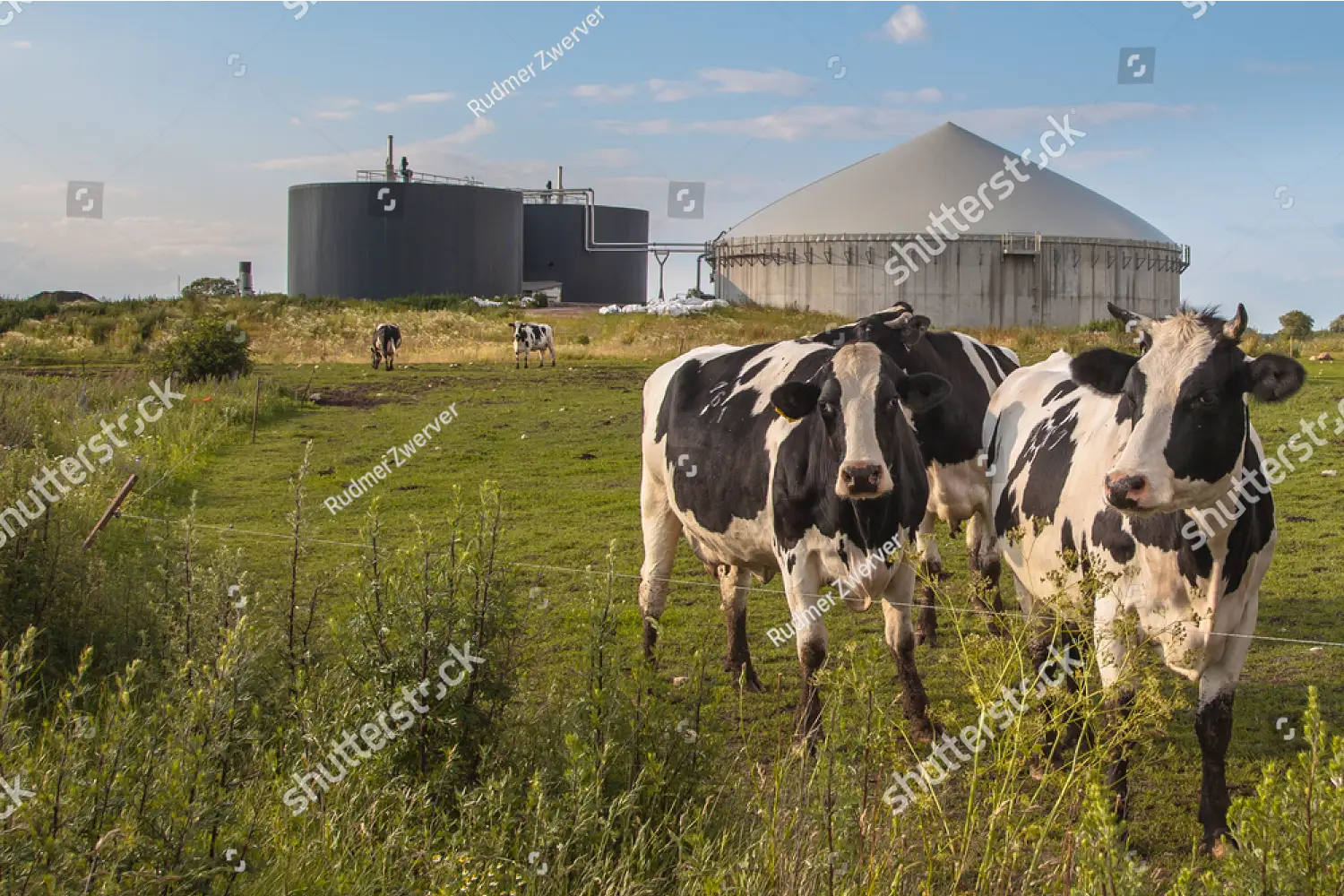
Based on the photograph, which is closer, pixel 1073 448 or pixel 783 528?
pixel 1073 448

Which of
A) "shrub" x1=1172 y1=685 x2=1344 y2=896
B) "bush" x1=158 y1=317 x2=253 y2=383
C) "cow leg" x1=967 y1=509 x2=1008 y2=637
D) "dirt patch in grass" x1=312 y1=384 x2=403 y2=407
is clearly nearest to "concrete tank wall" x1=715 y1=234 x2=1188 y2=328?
"dirt patch in grass" x1=312 y1=384 x2=403 y2=407

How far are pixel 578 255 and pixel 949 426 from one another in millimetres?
58691

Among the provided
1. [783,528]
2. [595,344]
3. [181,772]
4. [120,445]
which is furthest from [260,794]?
[595,344]

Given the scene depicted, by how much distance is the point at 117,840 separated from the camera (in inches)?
127

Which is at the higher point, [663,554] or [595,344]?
[595,344]

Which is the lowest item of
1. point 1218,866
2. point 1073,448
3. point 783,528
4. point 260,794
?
point 1218,866

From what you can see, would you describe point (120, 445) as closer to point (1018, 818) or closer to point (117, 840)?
point (117, 840)

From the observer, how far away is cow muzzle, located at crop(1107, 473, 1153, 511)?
14.7ft

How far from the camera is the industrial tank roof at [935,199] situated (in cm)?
5325

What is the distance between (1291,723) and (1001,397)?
233 cm

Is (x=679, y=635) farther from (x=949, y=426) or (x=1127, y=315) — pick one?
(x=1127, y=315)

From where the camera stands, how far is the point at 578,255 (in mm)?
65688

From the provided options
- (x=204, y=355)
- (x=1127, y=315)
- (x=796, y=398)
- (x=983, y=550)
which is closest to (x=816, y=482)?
(x=796, y=398)

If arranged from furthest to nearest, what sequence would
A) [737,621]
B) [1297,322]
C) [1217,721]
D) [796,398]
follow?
[1297,322], [737,621], [796,398], [1217,721]
